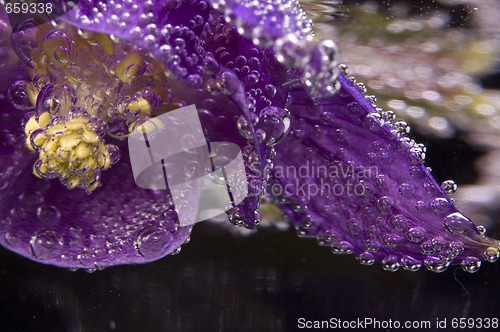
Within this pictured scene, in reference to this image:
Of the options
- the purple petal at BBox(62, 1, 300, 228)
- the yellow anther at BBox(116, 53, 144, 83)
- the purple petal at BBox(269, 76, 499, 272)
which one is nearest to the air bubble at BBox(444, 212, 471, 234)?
the purple petal at BBox(269, 76, 499, 272)

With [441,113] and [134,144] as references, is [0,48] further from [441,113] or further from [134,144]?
[441,113]

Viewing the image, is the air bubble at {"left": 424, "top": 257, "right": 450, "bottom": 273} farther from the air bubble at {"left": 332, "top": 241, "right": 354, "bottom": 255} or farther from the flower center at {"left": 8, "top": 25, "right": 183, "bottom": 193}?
the flower center at {"left": 8, "top": 25, "right": 183, "bottom": 193}

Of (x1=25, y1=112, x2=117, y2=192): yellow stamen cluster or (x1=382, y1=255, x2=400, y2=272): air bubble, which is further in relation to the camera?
(x1=382, y1=255, x2=400, y2=272): air bubble

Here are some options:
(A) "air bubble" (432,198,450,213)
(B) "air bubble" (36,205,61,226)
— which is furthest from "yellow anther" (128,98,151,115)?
(A) "air bubble" (432,198,450,213)

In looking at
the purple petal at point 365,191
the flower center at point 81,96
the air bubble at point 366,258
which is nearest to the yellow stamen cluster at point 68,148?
the flower center at point 81,96

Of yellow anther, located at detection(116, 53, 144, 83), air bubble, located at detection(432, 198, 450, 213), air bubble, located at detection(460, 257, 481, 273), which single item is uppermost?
yellow anther, located at detection(116, 53, 144, 83)

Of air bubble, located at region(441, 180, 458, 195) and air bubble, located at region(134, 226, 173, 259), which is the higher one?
air bubble, located at region(441, 180, 458, 195)

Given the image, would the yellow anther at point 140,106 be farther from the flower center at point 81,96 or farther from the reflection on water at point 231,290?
the reflection on water at point 231,290
